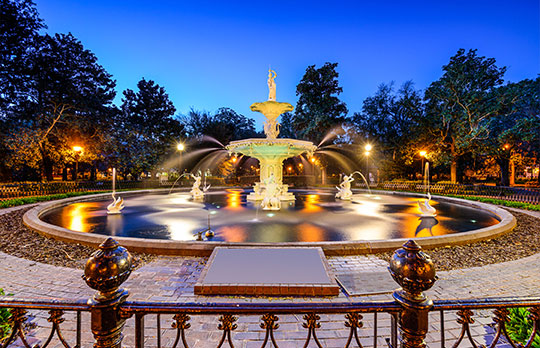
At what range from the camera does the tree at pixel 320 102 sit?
34.4 meters

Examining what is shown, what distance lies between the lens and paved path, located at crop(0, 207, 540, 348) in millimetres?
3207

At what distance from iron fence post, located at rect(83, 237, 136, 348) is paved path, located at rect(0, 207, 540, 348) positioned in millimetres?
1515

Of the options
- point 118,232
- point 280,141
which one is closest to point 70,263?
point 118,232

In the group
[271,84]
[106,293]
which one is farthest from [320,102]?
[106,293]

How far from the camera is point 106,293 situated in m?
1.80

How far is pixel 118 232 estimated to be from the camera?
8.02 m

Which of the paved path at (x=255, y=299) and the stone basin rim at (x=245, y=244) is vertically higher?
the stone basin rim at (x=245, y=244)

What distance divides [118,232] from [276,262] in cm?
620

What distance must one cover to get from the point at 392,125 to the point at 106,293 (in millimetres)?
42261

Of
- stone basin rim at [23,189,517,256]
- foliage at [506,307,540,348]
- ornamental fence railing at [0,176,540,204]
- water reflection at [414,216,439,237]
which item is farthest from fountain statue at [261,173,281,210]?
ornamental fence railing at [0,176,540,204]

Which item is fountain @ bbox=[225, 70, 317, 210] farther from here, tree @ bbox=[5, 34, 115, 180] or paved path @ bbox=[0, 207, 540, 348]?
tree @ bbox=[5, 34, 115, 180]

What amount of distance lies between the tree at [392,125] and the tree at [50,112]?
38.8 meters

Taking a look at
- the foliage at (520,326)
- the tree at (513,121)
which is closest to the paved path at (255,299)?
the foliage at (520,326)

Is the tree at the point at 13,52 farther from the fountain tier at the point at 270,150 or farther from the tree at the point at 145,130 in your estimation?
the fountain tier at the point at 270,150
